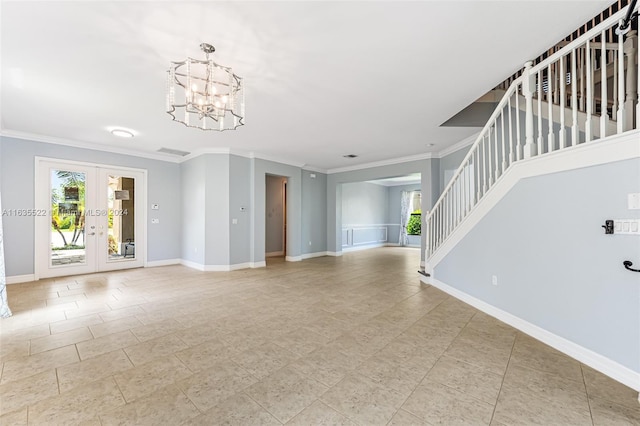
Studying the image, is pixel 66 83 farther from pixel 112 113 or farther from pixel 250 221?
pixel 250 221

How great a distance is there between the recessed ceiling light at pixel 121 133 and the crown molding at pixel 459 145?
659 centimetres

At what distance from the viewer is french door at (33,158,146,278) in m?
5.52

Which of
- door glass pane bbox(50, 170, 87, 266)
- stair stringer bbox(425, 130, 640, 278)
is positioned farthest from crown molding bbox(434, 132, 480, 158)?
door glass pane bbox(50, 170, 87, 266)

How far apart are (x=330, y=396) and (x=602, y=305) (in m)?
2.33

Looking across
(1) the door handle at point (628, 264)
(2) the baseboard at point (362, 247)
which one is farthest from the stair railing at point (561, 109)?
(2) the baseboard at point (362, 247)

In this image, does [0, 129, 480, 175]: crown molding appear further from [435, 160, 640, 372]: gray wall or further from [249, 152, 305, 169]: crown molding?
[435, 160, 640, 372]: gray wall

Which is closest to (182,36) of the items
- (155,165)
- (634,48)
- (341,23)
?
(341,23)

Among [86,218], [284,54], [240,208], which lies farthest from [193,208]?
[284,54]

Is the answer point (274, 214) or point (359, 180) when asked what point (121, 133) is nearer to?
point (274, 214)

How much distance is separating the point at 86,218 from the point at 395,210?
10.4 meters

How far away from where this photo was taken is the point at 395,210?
12141mm

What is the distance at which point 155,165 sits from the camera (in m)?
6.91

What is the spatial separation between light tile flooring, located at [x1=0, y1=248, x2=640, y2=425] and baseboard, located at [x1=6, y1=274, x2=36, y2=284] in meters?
1.25

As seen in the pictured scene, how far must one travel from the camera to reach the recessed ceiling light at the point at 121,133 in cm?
506
